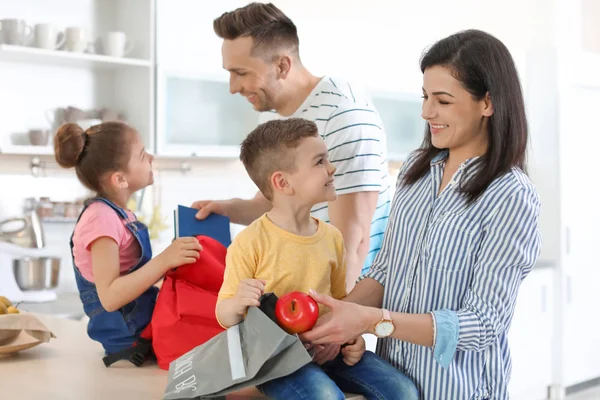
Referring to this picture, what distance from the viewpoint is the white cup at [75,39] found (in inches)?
153

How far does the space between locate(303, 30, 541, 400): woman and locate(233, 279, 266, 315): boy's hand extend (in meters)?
0.11

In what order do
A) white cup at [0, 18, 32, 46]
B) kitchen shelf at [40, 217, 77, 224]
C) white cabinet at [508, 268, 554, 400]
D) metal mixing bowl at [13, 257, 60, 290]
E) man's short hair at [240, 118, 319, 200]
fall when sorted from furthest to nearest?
white cabinet at [508, 268, 554, 400], kitchen shelf at [40, 217, 77, 224], white cup at [0, 18, 32, 46], metal mixing bowl at [13, 257, 60, 290], man's short hair at [240, 118, 319, 200]

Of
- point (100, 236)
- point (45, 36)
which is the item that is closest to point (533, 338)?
point (45, 36)

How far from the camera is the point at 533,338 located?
4.55 meters

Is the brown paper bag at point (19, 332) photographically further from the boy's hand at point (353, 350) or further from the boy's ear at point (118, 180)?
the boy's hand at point (353, 350)

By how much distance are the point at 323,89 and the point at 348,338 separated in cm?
90

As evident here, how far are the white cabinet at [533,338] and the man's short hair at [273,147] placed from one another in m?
3.07

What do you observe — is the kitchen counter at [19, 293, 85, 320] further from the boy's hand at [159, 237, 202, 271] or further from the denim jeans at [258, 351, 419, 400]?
the denim jeans at [258, 351, 419, 400]

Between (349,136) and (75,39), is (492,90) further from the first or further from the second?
(75,39)

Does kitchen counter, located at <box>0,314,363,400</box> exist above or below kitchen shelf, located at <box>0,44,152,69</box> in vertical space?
below

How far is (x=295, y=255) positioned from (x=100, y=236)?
0.46 metres

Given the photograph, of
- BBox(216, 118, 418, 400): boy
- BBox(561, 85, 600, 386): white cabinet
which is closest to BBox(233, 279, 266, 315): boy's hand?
BBox(216, 118, 418, 400): boy

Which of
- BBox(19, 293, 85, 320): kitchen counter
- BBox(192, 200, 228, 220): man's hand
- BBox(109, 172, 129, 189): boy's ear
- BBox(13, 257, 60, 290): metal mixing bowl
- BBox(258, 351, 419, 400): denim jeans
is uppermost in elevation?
BBox(109, 172, 129, 189): boy's ear

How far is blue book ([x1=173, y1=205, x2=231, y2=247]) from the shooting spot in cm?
186
